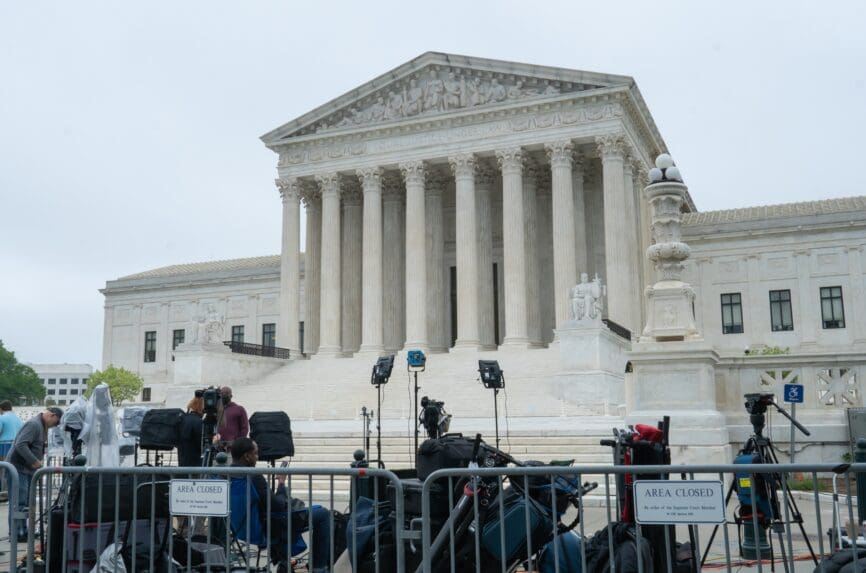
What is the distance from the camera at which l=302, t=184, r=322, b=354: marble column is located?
43344 millimetres

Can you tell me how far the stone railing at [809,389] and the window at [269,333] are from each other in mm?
42460

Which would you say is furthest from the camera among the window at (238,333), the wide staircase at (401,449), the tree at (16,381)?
the tree at (16,381)

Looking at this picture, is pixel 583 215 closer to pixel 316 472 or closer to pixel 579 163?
pixel 579 163

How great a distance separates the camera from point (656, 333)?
1606 centimetres

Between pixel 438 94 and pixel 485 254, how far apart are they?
25.1 ft

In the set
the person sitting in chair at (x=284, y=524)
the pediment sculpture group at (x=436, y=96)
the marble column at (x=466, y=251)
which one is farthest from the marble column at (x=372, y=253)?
the person sitting in chair at (x=284, y=524)

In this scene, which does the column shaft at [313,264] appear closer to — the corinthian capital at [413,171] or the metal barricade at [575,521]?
the corinthian capital at [413,171]

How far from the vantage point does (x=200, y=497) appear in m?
6.58

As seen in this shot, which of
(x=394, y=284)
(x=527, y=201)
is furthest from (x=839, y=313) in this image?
(x=394, y=284)

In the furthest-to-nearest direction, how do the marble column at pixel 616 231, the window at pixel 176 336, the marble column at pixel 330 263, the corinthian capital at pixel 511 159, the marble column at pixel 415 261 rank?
the window at pixel 176 336
the marble column at pixel 330 263
the marble column at pixel 415 261
the corinthian capital at pixel 511 159
the marble column at pixel 616 231

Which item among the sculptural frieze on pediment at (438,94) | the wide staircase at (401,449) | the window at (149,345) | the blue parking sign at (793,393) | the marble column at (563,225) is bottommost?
the wide staircase at (401,449)

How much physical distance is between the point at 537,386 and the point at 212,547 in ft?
75.5

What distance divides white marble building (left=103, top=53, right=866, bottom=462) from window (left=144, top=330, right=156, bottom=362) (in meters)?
21.9

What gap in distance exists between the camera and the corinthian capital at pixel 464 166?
1528 inches
